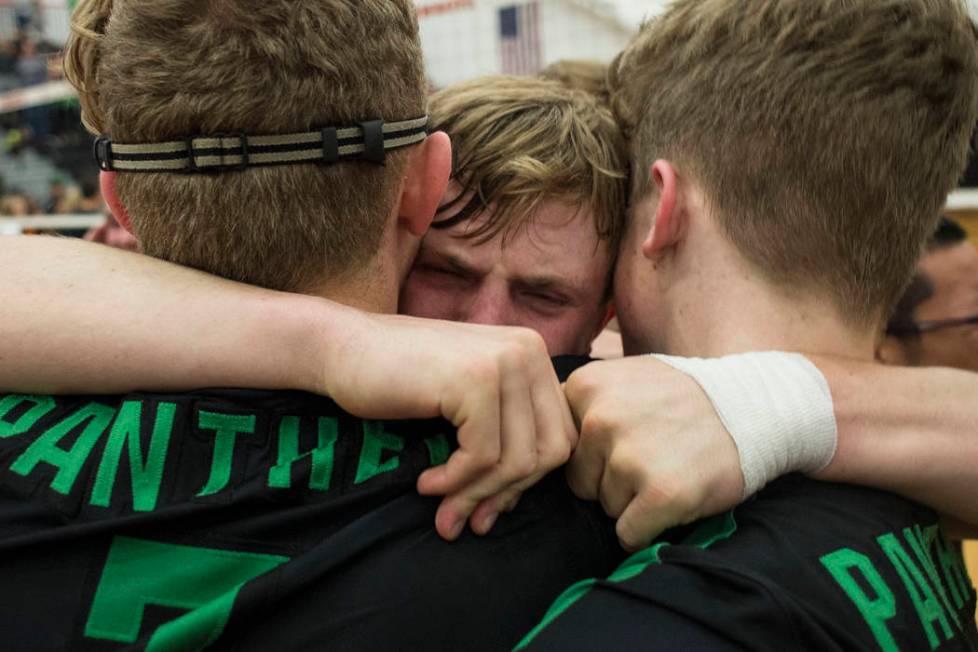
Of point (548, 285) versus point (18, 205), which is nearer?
point (548, 285)

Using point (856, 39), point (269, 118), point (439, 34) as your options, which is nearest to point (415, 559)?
point (269, 118)

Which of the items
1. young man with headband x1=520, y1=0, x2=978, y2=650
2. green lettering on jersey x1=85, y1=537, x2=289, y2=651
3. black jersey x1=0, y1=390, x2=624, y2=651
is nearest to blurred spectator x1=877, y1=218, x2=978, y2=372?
young man with headband x1=520, y1=0, x2=978, y2=650

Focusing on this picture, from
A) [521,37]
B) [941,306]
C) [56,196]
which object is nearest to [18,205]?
[56,196]

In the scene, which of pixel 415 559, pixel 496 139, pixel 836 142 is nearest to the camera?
pixel 415 559

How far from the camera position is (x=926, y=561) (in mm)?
1183

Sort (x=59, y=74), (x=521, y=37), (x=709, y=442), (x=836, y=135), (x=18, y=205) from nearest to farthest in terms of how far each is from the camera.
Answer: (x=709, y=442)
(x=836, y=135)
(x=59, y=74)
(x=521, y=37)
(x=18, y=205)

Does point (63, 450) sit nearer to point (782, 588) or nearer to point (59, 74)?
point (782, 588)

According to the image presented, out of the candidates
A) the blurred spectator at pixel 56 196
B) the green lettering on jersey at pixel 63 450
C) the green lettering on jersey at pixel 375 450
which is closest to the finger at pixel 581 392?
the green lettering on jersey at pixel 375 450

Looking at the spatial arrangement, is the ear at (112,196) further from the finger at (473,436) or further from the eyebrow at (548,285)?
the eyebrow at (548,285)

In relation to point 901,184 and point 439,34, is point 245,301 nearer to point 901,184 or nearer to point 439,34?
point 901,184

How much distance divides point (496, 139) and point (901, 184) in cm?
72

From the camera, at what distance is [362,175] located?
1125mm

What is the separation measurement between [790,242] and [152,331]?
92cm

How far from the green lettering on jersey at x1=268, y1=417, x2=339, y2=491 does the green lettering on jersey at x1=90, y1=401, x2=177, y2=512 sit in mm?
130
